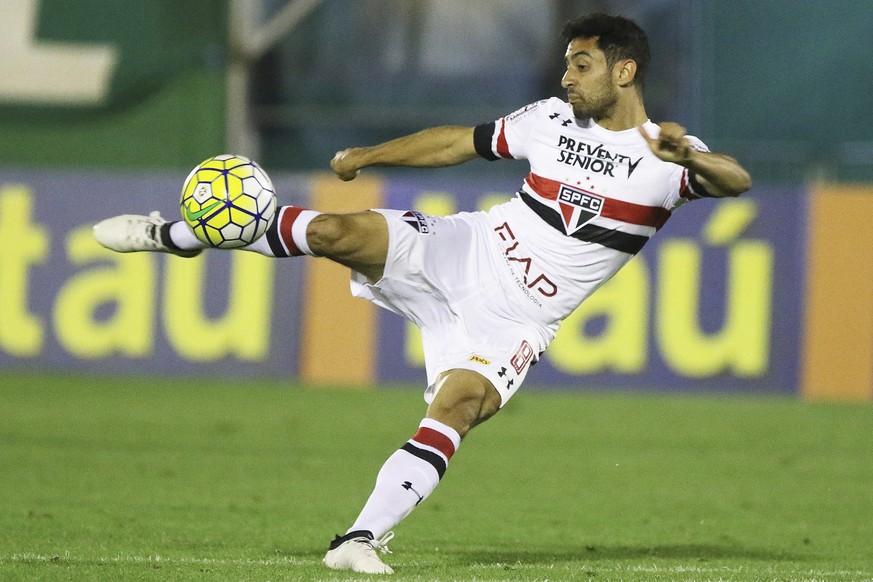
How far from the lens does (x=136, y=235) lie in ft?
21.9

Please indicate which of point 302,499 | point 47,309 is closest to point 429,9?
point 47,309

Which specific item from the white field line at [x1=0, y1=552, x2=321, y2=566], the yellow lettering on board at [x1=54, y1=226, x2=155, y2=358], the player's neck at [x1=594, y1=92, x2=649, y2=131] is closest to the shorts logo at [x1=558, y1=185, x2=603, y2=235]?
the player's neck at [x1=594, y1=92, x2=649, y2=131]

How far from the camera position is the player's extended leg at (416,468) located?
591 cm

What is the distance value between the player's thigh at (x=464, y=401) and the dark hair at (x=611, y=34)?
57.7 inches

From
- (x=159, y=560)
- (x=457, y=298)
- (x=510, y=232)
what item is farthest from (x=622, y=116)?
(x=159, y=560)

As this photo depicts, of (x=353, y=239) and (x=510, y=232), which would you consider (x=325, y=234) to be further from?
(x=510, y=232)

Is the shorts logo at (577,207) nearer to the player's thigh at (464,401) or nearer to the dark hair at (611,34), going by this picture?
the dark hair at (611,34)

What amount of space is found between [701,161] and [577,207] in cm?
77

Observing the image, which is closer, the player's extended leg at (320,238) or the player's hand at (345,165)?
the player's extended leg at (320,238)

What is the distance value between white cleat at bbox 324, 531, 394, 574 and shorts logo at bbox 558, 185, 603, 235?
1615 millimetres

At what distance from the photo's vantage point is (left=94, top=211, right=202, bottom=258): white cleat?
663cm

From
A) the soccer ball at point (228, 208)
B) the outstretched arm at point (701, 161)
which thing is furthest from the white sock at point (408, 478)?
the outstretched arm at point (701, 161)

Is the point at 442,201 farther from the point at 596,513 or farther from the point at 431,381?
the point at 431,381

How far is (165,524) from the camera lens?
7402 millimetres
